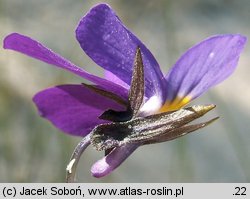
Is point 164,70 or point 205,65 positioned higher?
point 164,70

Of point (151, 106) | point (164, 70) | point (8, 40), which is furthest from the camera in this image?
point (164, 70)

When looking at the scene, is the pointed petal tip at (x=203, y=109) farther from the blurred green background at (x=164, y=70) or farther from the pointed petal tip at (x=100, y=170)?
the blurred green background at (x=164, y=70)

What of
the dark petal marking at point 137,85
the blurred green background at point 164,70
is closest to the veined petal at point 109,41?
the dark petal marking at point 137,85

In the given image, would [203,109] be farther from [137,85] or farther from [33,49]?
[33,49]

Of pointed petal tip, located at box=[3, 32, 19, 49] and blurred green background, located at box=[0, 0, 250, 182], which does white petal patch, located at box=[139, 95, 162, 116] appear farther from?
blurred green background, located at box=[0, 0, 250, 182]

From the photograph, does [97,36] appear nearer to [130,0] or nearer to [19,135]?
[19,135]

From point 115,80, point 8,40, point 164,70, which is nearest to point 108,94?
point 115,80
